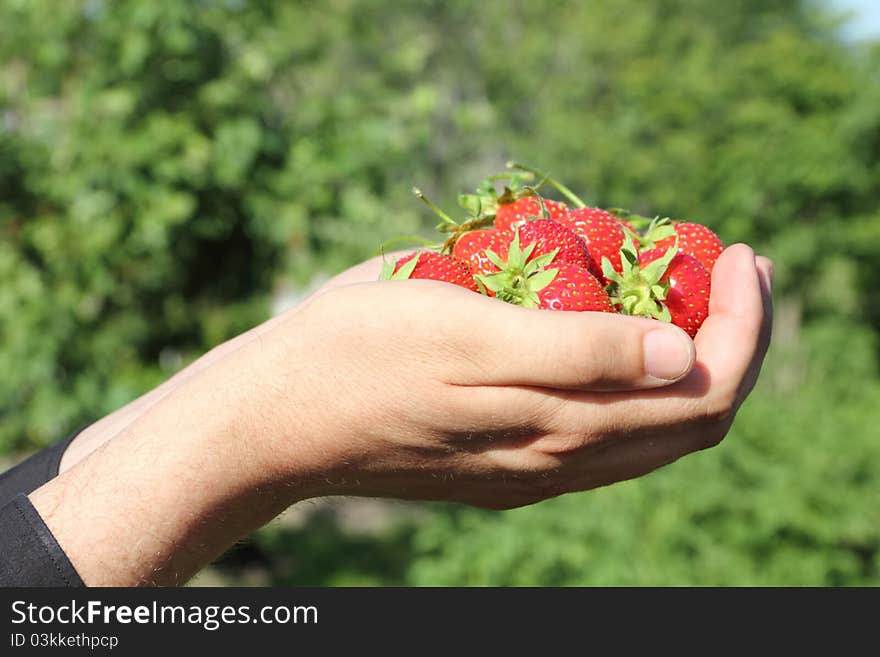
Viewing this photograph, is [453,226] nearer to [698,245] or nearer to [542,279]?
[542,279]

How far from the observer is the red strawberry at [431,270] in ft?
6.57

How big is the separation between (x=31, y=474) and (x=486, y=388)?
1.16 metres

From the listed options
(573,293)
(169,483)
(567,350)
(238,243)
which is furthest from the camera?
(238,243)

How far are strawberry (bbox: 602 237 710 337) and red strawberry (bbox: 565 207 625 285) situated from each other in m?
0.07

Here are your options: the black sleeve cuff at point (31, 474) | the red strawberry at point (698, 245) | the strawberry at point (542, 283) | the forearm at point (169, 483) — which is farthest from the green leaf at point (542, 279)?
the black sleeve cuff at point (31, 474)

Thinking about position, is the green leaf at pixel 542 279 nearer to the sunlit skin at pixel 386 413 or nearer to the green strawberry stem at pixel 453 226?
the sunlit skin at pixel 386 413

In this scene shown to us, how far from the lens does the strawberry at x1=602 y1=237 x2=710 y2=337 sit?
1.99 m

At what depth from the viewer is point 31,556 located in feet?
5.40

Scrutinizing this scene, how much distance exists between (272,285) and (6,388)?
143cm

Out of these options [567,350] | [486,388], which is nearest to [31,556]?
[486,388]
